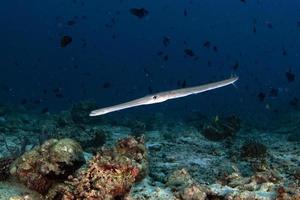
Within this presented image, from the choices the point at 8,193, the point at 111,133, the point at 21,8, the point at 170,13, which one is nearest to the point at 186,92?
the point at 8,193

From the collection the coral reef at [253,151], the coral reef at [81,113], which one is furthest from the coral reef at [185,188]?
the coral reef at [81,113]

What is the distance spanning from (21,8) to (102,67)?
2339 inches

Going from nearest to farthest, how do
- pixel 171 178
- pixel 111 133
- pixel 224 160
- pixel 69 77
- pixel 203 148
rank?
pixel 171 178, pixel 224 160, pixel 203 148, pixel 111 133, pixel 69 77

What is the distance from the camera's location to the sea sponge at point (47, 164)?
6727 mm

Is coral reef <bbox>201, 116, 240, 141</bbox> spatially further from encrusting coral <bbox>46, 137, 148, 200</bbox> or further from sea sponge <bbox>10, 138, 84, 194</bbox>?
encrusting coral <bbox>46, 137, 148, 200</bbox>

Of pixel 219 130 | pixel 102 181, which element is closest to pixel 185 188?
pixel 102 181

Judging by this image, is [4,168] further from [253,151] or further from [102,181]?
[253,151]

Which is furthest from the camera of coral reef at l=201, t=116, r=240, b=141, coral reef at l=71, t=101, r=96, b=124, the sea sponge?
coral reef at l=71, t=101, r=96, b=124

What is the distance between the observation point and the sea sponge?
6.73 metres

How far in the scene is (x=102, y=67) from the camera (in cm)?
13700

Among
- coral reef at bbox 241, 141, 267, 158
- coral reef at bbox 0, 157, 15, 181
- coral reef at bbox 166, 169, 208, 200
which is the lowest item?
coral reef at bbox 241, 141, 267, 158

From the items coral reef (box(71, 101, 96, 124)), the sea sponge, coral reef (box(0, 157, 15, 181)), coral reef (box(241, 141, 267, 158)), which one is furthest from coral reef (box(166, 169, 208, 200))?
coral reef (box(71, 101, 96, 124))

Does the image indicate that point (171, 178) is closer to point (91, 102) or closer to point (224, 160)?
point (224, 160)

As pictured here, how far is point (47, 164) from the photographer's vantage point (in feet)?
22.1
